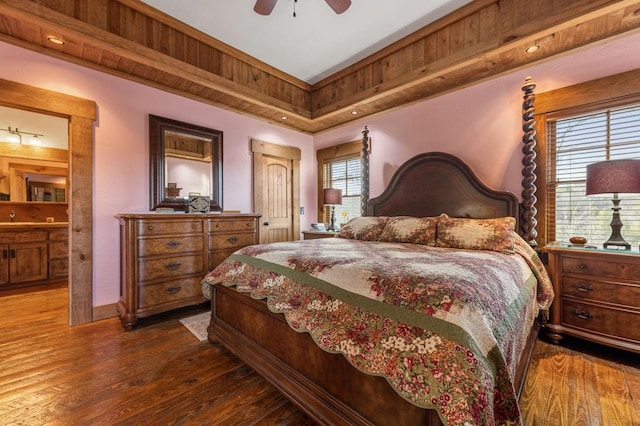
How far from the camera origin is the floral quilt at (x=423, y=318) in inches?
36.3

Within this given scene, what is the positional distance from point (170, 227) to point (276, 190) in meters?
1.91

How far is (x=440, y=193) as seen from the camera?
3.12m

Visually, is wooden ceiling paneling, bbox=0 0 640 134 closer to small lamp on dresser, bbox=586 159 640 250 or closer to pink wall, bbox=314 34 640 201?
pink wall, bbox=314 34 640 201

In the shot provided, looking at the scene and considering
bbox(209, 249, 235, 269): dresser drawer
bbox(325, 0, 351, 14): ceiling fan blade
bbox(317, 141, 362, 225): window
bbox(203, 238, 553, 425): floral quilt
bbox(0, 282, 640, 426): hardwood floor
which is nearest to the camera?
bbox(203, 238, 553, 425): floral quilt

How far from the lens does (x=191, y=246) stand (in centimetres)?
297

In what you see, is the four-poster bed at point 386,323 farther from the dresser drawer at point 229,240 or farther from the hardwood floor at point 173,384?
the dresser drawer at point 229,240

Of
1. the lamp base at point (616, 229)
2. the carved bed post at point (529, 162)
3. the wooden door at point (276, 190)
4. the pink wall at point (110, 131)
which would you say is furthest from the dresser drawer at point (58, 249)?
the lamp base at point (616, 229)

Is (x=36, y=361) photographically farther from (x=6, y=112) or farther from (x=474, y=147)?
(x=474, y=147)

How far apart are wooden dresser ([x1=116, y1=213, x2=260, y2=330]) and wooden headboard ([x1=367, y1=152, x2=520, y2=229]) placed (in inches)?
82.2

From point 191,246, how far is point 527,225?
11.4 feet

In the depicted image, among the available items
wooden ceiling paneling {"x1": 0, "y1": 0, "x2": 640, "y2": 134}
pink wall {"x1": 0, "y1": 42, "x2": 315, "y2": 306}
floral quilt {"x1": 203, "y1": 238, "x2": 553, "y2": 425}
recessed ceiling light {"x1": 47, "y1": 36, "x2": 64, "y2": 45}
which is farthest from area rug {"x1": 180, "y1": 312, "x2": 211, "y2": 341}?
recessed ceiling light {"x1": 47, "y1": 36, "x2": 64, "y2": 45}

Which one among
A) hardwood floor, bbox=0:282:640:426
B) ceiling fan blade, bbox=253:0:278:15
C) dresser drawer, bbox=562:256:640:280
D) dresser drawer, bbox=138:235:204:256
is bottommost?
hardwood floor, bbox=0:282:640:426

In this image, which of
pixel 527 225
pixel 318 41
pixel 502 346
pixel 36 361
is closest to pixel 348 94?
pixel 318 41

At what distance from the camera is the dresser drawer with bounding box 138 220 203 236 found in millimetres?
2646
